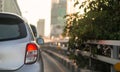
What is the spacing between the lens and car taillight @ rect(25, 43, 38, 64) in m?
7.40

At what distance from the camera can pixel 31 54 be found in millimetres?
7469

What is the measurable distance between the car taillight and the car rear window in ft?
0.67

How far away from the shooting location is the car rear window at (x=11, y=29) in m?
7.41

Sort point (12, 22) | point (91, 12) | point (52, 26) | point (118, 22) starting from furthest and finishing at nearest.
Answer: point (52, 26)
point (91, 12)
point (118, 22)
point (12, 22)

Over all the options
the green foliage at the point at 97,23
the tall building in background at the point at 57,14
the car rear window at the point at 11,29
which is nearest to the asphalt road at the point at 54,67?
the green foliage at the point at 97,23

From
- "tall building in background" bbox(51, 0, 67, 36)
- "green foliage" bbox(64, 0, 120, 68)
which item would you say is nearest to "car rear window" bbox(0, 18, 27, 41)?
"green foliage" bbox(64, 0, 120, 68)

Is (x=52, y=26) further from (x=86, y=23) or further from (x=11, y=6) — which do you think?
(x=86, y=23)

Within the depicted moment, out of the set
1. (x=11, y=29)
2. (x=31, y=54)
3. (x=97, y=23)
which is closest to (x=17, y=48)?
(x=31, y=54)

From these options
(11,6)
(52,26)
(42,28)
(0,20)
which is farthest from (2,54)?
(42,28)

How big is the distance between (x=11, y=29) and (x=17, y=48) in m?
0.40

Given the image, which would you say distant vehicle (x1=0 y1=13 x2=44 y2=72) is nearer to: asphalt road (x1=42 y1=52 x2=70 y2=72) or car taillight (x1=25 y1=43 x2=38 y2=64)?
car taillight (x1=25 y1=43 x2=38 y2=64)

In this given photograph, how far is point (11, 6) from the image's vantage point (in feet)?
126

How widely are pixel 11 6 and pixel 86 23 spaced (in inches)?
983

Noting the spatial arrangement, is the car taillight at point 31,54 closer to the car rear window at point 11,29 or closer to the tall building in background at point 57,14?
the car rear window at point 11,29
